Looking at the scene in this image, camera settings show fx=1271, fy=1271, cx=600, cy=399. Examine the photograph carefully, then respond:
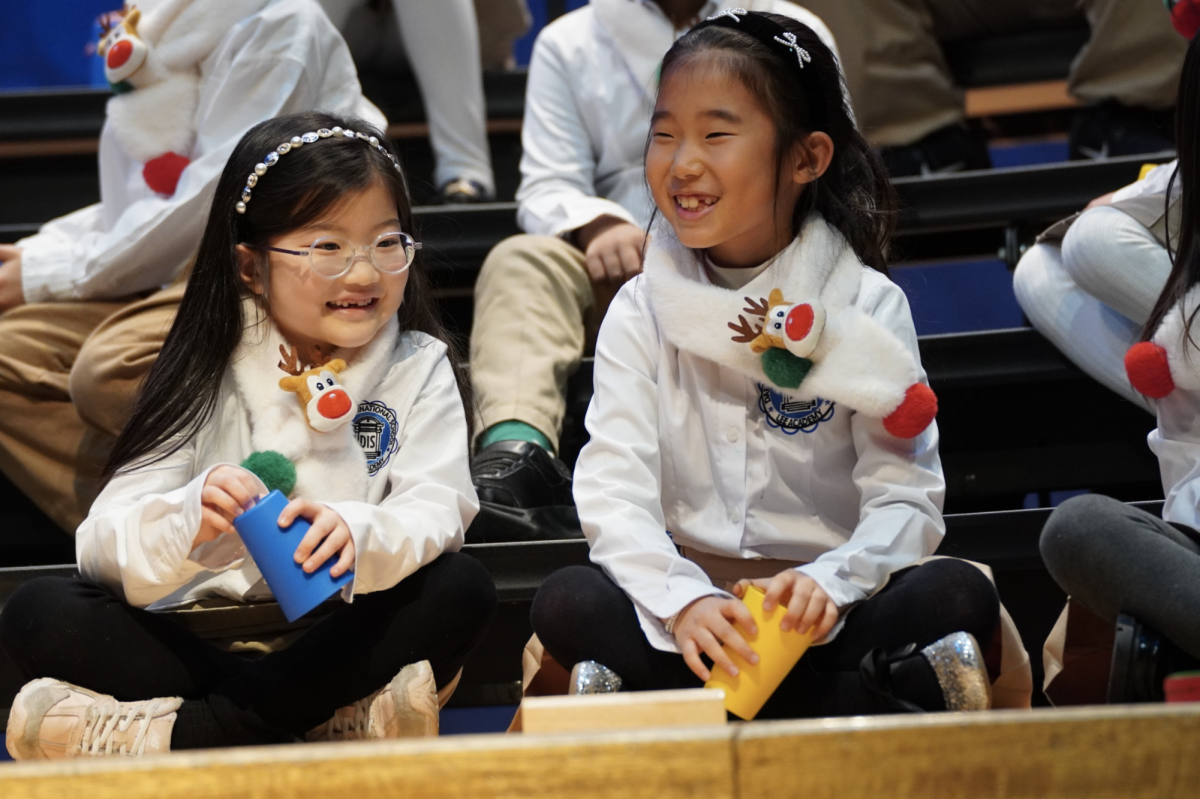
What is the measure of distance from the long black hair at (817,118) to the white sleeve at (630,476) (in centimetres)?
22

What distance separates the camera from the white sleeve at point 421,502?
112 centimetres

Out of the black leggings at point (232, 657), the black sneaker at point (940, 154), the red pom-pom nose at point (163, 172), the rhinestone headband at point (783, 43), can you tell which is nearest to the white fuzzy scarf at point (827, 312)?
the rhinestone headband at point (783, 43)

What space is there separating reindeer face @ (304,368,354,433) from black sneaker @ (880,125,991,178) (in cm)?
125

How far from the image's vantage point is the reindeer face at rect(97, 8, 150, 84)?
5.80 feet

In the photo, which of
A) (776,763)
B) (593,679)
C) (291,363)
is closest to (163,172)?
(291,363)

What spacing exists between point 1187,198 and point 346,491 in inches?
35.0

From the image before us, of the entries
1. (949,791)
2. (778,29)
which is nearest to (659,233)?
(778,29)

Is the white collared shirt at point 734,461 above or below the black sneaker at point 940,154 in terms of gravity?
above

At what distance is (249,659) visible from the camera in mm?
1206

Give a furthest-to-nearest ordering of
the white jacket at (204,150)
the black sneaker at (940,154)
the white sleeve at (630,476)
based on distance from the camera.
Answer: the black sneaker at (940,154)
the white jacket at (204,150)
the white sleeve at (630,476)

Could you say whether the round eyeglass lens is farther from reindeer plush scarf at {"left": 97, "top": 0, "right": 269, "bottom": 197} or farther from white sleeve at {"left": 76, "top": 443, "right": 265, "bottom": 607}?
reindeer plush scarf at {"left": 97, "top": 0, "right": 269, "bottom": 197}

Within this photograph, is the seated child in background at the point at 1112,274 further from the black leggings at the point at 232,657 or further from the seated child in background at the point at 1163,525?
the black leggings at the point at 232,657

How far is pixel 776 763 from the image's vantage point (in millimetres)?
706

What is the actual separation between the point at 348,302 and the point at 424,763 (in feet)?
2.18
